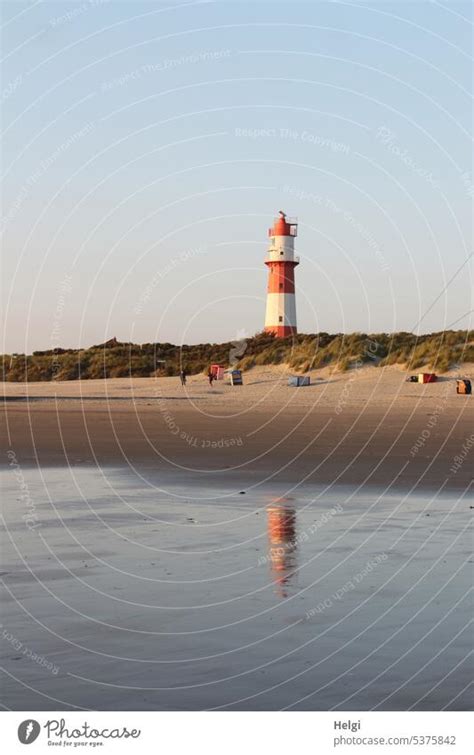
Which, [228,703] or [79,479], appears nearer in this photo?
[228,703]

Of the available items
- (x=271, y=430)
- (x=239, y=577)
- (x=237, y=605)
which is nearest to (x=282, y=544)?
(x=239, y=577)

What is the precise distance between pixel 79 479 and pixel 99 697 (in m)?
10.9

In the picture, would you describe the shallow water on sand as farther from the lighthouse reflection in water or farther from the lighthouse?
the lighthouse

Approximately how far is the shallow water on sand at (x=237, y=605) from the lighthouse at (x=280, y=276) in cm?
5487

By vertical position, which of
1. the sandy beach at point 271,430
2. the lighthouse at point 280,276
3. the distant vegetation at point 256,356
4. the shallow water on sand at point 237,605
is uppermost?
the lighthouse at point 280,276

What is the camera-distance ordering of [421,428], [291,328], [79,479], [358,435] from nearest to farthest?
[79,479] → [358,435] → [421,428] → [291,328]

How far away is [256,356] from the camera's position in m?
58.8

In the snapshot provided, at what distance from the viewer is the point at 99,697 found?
6.56m

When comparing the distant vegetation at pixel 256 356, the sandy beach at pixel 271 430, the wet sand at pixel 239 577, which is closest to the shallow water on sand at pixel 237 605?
the wet sand at pixel 239 577

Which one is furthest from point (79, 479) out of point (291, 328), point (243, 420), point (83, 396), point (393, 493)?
point (291, 328)

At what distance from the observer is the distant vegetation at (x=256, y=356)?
49406mm

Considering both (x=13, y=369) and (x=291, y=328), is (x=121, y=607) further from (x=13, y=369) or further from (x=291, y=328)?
(x=13, y=369)

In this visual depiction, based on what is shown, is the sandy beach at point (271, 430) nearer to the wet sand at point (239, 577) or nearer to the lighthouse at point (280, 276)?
the wet sand at point (239, 577)

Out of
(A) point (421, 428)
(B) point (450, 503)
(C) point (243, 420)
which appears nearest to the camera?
(B) point (450, 503)
